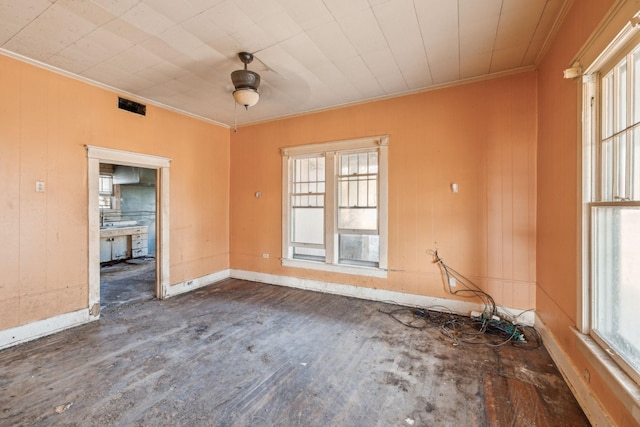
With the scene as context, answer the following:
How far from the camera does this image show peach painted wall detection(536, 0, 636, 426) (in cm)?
186

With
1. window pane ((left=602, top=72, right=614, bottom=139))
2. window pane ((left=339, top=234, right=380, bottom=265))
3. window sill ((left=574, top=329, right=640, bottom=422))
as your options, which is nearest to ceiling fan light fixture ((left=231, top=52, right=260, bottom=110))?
window pane ((left=339, top=234, right=380, bottom=265))

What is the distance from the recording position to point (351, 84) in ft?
11.7

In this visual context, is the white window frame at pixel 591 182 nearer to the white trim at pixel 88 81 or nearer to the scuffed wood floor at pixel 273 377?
the scuffed wood floor at pixel 273 377

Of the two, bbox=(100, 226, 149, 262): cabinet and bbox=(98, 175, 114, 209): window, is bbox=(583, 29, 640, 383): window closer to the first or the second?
bbox=(100, 226, 149, 262): cabinet

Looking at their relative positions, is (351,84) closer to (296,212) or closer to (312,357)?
(296,212)

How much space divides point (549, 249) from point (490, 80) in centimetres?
212

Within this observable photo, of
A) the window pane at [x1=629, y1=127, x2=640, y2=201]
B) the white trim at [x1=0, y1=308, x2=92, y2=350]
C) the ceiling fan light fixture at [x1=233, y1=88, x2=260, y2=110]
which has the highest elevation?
the ceiling fan light fixture at [x1=233, y1=88, x2=260, y2=110]

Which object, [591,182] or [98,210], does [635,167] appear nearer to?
[591,182]

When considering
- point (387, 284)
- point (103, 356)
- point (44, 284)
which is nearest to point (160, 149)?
point (44, 284)

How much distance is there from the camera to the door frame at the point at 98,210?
3.40 m

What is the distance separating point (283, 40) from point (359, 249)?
9.98 feet

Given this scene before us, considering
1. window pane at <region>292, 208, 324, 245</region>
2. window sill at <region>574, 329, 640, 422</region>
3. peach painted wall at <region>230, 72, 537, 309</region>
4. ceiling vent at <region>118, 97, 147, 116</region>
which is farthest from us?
window pane at <region>292, 208, 324, 245</region>

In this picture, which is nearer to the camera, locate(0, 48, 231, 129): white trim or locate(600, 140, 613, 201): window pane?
locate(600, 140, 613, 201): window pane

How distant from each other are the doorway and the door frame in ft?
2.51
